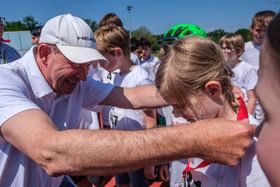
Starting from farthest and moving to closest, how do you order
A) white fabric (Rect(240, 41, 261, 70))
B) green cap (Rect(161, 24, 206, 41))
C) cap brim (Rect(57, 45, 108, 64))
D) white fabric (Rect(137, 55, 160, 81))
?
white fabric (Rect(137, 55, 160, 81))
white fabric (Rect(240, 41, 261, 70))
green cap (Rect(161, 24, 206, 41))
cap brim (Rect(57, 45, 108, 64))

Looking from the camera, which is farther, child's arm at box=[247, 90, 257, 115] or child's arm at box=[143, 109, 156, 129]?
child's arm at box=[247, 90, 257, 115]

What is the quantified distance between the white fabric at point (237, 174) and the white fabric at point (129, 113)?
5.59ft

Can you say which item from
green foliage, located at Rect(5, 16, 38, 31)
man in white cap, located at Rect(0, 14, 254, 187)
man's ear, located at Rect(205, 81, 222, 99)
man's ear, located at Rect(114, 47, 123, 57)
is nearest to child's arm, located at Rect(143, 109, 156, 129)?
man's ear, located at Rect(114, 47, 123, 57)

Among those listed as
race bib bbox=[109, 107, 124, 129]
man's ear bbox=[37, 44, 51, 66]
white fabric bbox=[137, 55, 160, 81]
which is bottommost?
white fabric bbox=[137, 55, 160, 81]

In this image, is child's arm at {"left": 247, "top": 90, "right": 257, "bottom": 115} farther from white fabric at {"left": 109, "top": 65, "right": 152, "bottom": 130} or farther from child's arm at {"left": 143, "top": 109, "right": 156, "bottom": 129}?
white fabric at {"left": 109, "top": 65, "right": 152, "bottom": 130}

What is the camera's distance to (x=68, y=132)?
1.51 m

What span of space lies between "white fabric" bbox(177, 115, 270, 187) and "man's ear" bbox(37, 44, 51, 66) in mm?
1001

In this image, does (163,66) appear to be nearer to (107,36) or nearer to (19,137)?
(19,137)

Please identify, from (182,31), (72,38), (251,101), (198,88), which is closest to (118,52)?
(182,31)

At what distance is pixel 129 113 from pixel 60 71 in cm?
141

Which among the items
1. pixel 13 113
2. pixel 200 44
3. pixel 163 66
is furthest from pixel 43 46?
pixel 200 44

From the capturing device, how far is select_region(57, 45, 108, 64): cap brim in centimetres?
194

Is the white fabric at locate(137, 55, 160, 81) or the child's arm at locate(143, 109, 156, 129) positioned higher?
the child's arm at locate(143, 109, 156, 129)

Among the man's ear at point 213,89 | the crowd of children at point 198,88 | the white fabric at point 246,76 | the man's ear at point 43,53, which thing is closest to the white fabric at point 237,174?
the crowd of children at point 198,88
